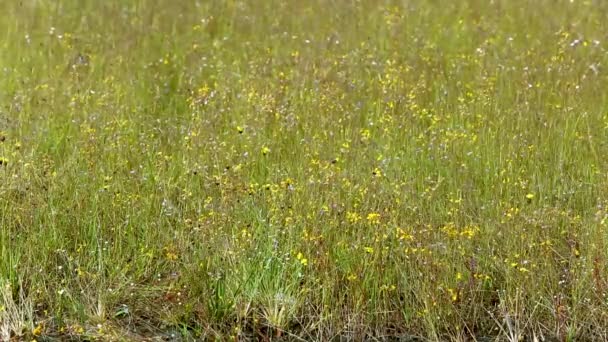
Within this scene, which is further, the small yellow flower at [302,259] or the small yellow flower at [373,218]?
the small yellow flower at [373,218]

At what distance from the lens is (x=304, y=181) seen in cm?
453

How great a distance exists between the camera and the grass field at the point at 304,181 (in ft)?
12.6

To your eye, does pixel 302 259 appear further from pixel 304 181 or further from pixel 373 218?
pixel 304 181

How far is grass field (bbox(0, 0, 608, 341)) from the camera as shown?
383 cm

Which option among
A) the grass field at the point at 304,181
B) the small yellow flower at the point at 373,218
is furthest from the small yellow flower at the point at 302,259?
the small yellow flower at the point at 373,218

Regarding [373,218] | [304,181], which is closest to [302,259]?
[373,218]

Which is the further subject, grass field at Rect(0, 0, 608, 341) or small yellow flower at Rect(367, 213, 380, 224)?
small yellow flower at Rect(367, 213, 380, 224)

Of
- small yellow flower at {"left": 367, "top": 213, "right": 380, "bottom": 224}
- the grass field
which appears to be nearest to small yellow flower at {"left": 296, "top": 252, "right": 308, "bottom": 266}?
the grass field

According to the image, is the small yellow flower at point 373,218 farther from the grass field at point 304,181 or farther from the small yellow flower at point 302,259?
the small yellow flower at point 302,259

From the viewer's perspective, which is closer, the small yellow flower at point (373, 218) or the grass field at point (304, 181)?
the grass field at point (304, 181)

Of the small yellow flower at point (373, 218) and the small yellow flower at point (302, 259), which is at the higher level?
the small yellow flower at point (373, 218)

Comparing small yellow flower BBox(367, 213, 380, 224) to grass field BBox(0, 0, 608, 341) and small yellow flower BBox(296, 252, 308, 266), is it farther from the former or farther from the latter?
small yellow flower BBox(296, 252, 308, 266)

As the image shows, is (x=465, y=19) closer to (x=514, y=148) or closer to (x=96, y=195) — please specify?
(x=514, y=148)

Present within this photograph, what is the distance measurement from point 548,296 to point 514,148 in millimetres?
1282
